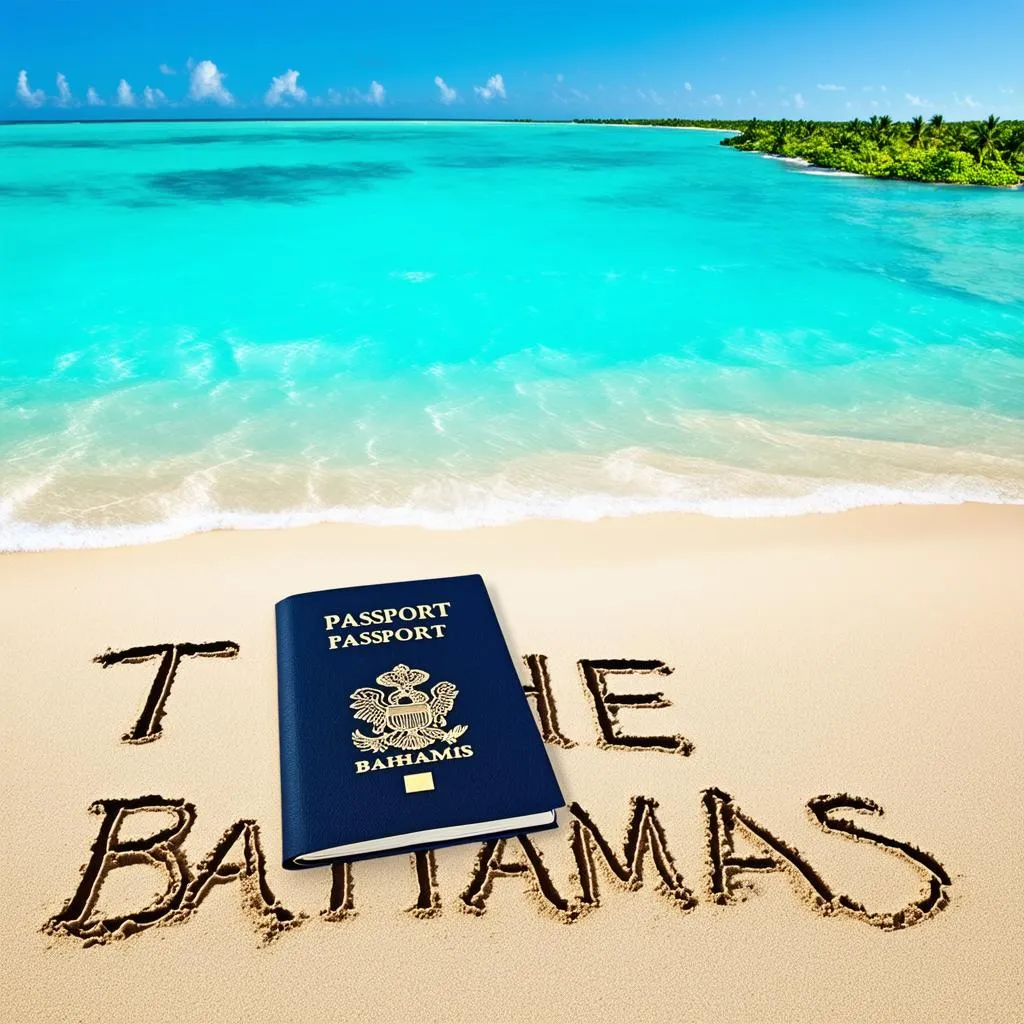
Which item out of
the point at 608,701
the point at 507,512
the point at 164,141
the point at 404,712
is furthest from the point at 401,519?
the point at 164,141

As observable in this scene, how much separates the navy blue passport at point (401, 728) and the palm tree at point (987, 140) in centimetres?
5250

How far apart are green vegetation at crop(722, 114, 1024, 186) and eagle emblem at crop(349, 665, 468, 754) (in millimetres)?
46793

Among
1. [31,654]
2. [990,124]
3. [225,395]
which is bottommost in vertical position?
[31,654]

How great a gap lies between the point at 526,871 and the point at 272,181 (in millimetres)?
34216

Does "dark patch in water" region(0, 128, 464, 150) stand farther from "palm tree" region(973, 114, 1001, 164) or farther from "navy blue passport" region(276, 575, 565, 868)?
"navy blue passport" region(276, 575, 565, 868)

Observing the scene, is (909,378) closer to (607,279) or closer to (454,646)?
(607,279)

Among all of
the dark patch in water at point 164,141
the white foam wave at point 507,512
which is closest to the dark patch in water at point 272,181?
the white foam wave at point 507,512

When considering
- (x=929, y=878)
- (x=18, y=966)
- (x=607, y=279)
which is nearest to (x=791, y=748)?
(x=929, y=878)

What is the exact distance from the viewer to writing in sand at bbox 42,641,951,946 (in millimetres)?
2357

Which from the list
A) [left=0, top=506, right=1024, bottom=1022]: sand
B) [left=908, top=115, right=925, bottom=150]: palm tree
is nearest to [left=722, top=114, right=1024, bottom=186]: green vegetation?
[left=908, top=115, right=925, bottom=150]: palm tree

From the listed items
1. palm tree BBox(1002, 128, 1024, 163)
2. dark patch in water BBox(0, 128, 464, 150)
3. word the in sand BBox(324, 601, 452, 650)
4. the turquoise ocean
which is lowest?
word the in sand BBox(324, 601, 452, 650)

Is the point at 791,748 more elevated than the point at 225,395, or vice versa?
the point at 225,395

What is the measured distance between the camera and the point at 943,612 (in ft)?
13.1

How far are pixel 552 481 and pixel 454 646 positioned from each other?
3103 millimetres
